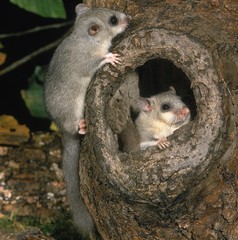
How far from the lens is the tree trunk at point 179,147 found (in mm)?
4301

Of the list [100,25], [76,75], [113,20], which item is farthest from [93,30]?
[76,75]

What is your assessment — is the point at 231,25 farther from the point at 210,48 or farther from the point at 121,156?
the point at 121,156

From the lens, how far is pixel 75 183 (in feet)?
16.8

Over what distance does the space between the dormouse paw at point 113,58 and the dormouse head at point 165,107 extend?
24.9 inches

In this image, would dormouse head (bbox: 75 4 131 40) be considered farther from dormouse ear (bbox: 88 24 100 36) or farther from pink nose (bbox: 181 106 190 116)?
pink nose (bbox: 181 106 190 116)

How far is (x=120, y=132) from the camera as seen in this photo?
16.6 ft

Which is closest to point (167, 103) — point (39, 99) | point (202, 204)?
point (202, 204)

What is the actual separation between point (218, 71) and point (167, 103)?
86cm

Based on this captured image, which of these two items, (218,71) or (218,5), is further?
(218,5)

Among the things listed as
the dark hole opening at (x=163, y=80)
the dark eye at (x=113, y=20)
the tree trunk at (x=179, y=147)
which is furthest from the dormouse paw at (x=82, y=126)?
Answer: the dark eye at (x=113, y=20)

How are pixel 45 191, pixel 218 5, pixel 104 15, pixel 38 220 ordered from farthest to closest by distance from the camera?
pixel 45 191 → pixel 38 220 → pixel 104 15 → pixel 218 5

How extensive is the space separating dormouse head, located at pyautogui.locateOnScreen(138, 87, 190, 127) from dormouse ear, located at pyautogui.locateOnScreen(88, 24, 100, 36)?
0.57m

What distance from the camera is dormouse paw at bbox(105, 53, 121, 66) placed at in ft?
15.1

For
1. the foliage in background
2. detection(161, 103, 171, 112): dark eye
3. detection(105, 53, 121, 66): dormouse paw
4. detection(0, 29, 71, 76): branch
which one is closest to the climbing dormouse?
detection(105, 53, 121, 66): dormouse paw
